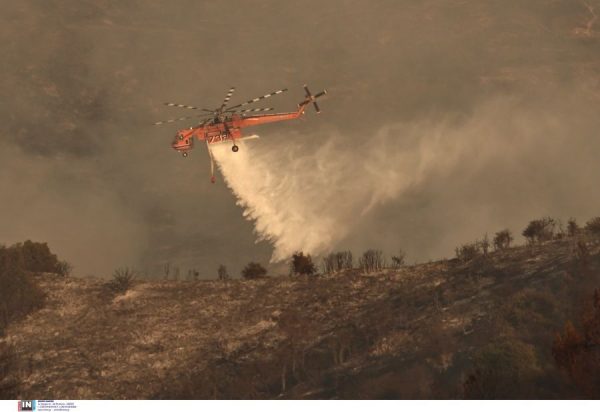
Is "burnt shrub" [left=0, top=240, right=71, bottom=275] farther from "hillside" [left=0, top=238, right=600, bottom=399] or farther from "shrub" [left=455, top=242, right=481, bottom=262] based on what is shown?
"shrub" [left=455, top=242, right=481, bottom=262]

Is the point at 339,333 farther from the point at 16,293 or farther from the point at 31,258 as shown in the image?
the point at 31,258

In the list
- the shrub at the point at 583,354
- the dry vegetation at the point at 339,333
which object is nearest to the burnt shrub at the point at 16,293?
the dry vegetation at the point at 339,333

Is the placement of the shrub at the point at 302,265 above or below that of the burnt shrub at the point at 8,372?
above

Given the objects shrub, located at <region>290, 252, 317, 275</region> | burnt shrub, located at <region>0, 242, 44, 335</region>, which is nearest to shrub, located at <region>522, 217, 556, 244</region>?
shrub, located at <region>290, 252, 317, 275</region>

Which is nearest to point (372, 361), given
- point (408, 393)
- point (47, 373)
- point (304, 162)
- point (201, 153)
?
point (408, 393)

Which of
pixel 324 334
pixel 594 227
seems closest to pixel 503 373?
pixel 324 334

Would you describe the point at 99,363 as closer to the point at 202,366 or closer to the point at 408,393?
the point at 202,366

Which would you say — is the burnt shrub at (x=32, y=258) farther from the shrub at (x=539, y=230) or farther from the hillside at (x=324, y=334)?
the shrub at (x=539, y=230)
